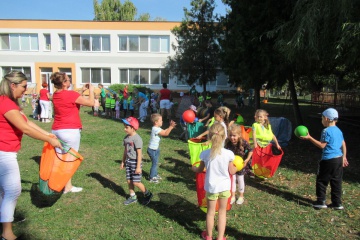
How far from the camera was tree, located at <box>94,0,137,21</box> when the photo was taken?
45469mm

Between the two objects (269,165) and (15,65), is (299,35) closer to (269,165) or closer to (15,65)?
(269,165)

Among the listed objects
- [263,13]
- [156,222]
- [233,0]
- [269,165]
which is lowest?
[156,222]

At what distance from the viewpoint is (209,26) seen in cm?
2052

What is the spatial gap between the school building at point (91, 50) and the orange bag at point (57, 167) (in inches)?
1016

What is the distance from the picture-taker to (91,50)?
29812 mm

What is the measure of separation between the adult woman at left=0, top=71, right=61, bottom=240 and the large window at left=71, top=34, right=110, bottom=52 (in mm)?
28083

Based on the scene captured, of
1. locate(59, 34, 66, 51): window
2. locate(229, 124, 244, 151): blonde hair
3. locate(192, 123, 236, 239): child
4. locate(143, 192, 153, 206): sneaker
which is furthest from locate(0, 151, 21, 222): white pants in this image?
locate(59, 34, 66, 51): window

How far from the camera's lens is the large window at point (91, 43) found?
97.8 ft

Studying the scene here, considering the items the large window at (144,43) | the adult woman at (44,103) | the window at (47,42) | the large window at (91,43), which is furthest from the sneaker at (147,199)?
the window at (47,42)

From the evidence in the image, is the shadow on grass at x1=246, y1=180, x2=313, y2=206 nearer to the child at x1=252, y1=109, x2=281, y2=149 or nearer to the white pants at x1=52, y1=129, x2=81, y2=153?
the child at x1=252, y1=109, x2=281, y2=149

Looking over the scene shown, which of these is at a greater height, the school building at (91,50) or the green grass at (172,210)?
the school building at (91,50)

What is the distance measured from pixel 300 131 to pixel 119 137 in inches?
283

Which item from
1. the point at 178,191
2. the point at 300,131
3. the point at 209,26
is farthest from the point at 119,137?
the point at 209,26

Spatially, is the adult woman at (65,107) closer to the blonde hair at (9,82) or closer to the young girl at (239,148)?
the blonde hair at (9,82)
